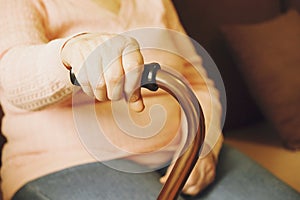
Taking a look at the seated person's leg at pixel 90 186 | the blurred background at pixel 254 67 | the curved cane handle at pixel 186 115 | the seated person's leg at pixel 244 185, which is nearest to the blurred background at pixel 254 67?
the blurred background at pixel 254 67

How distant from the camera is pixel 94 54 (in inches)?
25.8

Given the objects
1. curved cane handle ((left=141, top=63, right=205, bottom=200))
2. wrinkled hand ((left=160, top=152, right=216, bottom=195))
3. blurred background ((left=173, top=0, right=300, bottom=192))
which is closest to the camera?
curved cane handle ((left=141, top=63, right=205, bottom=200))

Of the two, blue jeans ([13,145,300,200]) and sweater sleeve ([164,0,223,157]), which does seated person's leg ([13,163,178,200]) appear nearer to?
blue jeans ([13,145,300,200])

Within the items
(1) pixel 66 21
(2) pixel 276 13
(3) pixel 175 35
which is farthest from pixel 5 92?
(2) pixel 276 13

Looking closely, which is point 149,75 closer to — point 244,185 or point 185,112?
point 185,112

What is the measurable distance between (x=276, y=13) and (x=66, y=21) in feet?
3.16

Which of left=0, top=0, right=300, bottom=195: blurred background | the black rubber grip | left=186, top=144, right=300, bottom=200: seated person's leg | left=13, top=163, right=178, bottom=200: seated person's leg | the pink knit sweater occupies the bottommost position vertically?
left=0, top=0, right=300, bottom=195: blurred background

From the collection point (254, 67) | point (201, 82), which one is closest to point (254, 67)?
point (254, 67)

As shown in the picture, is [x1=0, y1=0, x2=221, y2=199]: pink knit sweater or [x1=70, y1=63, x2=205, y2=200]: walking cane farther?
[x1=0, y1=0, x2=221, y2=199]: pink knit sweater

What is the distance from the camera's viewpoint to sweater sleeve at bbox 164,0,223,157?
1.09 m

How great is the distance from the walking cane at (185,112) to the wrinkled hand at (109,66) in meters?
0.02

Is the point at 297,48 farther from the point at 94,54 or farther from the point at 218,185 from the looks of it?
the point at 94,54

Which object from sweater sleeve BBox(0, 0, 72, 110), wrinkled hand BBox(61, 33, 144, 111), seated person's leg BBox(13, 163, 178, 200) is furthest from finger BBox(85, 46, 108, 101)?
seated person's leg BBox(13, 163, 178, 200)

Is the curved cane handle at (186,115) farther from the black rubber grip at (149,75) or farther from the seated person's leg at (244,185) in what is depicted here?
the seated person's leg at (244,185)
